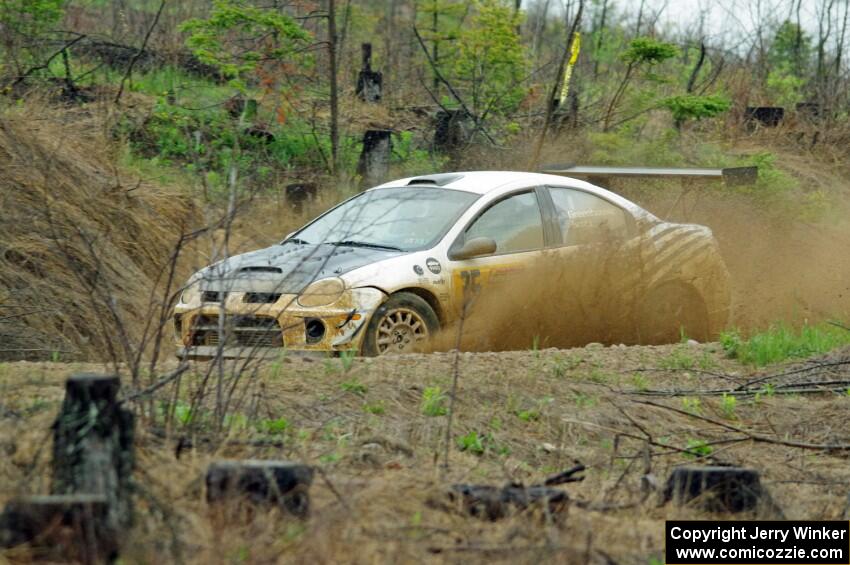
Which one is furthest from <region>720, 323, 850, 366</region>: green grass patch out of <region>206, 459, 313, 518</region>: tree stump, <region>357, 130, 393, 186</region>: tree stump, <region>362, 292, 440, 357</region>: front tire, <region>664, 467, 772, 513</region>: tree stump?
<region>357, 130, 393, 186</region>: tree stump

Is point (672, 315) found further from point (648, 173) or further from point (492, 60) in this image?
point (492, 60)

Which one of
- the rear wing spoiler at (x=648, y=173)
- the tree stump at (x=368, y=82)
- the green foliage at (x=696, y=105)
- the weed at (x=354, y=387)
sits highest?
the tree stump at (x=368, y=82)

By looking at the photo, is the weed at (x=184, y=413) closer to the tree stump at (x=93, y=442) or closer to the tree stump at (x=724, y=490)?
the tree stump at (x=93, y=442)

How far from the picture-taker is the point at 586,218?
1030 centimetres

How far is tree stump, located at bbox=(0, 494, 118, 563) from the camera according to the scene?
3.50 metres

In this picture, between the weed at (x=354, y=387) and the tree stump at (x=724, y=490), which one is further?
the weed at (x=354, y=387)

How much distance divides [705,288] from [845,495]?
5.33 m

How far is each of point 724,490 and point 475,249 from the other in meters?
4.61

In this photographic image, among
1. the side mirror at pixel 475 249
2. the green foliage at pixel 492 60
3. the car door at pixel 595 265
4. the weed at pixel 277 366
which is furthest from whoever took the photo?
the green foliage at pixel 492 60

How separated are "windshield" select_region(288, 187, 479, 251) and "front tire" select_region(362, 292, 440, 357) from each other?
531mm

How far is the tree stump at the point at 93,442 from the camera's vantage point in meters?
3.83

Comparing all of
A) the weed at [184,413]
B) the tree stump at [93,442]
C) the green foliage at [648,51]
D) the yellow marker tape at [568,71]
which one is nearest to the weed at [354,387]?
the weed at [184,413]

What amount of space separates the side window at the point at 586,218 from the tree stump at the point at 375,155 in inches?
227

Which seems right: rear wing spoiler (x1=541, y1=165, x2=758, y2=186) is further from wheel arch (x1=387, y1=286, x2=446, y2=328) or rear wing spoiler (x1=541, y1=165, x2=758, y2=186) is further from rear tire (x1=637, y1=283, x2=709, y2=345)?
wheel arch (x1=387, y1=286, x2=446, y2=328)
